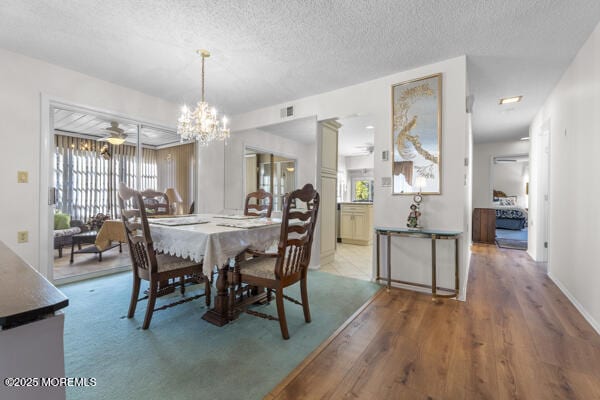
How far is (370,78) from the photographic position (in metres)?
3.26

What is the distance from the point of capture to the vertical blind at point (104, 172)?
3558 mm

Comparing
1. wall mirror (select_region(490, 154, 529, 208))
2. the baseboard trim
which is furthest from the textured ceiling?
wall mirror (select_region(490, 154, 529, 208))

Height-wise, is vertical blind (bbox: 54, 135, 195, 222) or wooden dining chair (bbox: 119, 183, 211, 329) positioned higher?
vertical blind (bbox: 54, 135, 195, 222)

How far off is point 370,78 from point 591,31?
191 centimetres

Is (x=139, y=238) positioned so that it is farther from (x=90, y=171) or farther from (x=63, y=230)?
(x=90, y=171)

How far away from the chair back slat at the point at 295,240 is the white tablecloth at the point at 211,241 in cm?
29

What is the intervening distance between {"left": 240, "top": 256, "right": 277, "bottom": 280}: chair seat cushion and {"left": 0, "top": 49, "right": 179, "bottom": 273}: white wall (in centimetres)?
256

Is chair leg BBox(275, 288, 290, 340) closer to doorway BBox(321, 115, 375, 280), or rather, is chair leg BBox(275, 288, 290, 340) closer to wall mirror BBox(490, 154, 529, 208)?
doorway BBox(321, 115, 375, 280)

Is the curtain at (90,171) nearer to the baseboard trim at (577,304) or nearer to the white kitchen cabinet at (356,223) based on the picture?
the white kitchen cabinet at (356,223)

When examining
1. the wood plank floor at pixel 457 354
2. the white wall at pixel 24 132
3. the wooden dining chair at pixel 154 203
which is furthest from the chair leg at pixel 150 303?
the white wall at pixel 24 132

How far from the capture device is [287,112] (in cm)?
416

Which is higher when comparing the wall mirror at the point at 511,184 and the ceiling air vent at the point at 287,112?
the ceiling air vent at the point at 287,112

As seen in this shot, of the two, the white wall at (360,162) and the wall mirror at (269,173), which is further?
the white wall at (360,162)

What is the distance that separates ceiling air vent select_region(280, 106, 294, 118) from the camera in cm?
411
